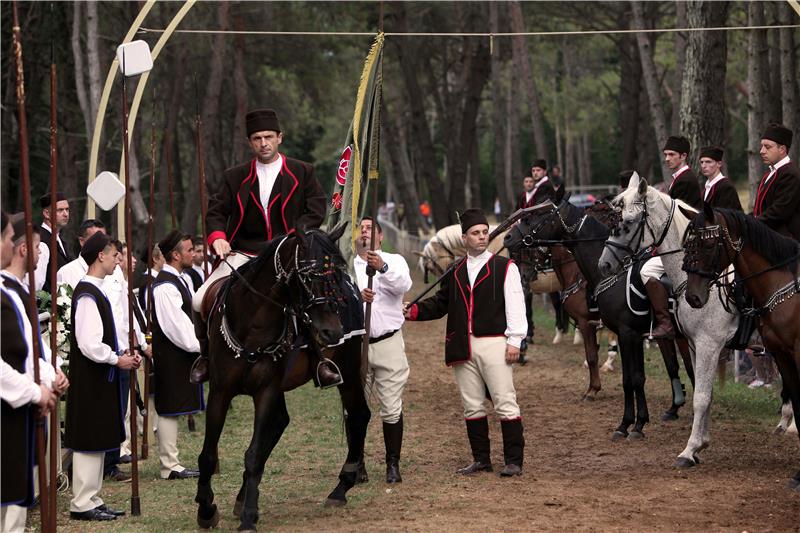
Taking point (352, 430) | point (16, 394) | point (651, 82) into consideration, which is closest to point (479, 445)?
point (352, 430)

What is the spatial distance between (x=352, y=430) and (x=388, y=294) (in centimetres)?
136

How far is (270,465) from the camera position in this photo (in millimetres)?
11820

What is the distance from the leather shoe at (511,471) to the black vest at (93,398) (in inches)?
135

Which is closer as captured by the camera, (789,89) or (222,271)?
(222,271)

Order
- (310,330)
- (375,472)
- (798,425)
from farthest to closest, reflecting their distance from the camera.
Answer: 1. (375,472)
2. (798,425)
3. (310,330)

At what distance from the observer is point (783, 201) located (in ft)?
36.2

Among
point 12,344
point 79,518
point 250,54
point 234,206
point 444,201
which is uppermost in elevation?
point 250,54

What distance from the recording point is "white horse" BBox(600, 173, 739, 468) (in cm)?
1123

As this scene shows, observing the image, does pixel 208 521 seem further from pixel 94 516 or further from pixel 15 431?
pixel 15 431

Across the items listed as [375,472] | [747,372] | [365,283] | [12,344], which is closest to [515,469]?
[375,472]

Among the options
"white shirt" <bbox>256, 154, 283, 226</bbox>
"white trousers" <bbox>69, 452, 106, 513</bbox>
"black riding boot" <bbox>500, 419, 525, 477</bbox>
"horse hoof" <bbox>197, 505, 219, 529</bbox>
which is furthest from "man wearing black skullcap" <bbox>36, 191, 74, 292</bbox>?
"black riding boot" <bbox>500, 419, 525, 477</bbox>

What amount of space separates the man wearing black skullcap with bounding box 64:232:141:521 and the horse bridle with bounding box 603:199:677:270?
5198 millimetres

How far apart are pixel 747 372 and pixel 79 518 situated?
10112 millimetres

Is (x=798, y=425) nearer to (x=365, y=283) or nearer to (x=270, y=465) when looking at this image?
(x=365, y=283)
